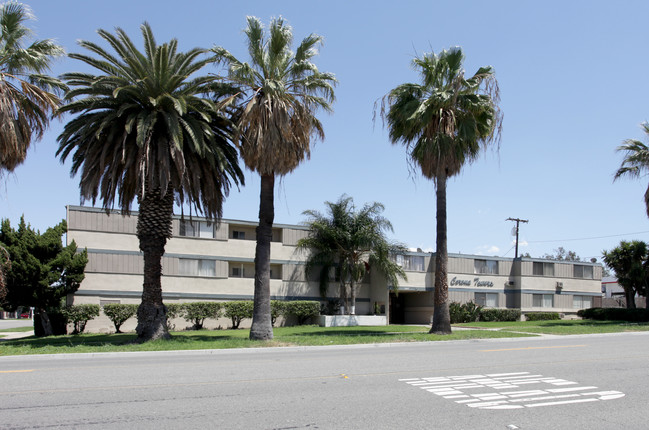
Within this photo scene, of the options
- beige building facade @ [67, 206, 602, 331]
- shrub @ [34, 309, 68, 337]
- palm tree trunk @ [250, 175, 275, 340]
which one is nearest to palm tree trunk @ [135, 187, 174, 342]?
beige building facade @ [67, 206, 602, 331]

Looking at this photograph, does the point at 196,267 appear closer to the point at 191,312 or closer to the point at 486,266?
the point at 191,312

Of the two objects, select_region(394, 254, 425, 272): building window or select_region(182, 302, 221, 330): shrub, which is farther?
select_region(394, 254, 425, 272): building window

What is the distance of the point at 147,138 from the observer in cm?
1997

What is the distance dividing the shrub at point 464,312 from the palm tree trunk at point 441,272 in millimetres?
16099

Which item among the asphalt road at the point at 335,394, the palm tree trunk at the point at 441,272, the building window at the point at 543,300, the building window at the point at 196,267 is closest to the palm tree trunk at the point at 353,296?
the building window at the point at 196,267

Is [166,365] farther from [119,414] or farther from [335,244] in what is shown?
[335,244]

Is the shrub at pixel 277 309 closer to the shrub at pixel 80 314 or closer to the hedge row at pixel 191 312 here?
the hedge row at pixel 191 312

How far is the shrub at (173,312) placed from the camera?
31.9m

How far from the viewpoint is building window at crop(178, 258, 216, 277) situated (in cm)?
3438

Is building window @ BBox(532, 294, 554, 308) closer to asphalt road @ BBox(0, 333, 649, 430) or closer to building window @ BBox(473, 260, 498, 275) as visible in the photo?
building window @ BBox(473, 260, 498, 275)

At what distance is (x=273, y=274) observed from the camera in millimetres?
37562

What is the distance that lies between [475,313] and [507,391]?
1296 inches

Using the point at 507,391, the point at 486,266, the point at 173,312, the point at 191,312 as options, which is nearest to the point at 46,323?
the point at 173,312

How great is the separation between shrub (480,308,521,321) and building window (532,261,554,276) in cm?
429
